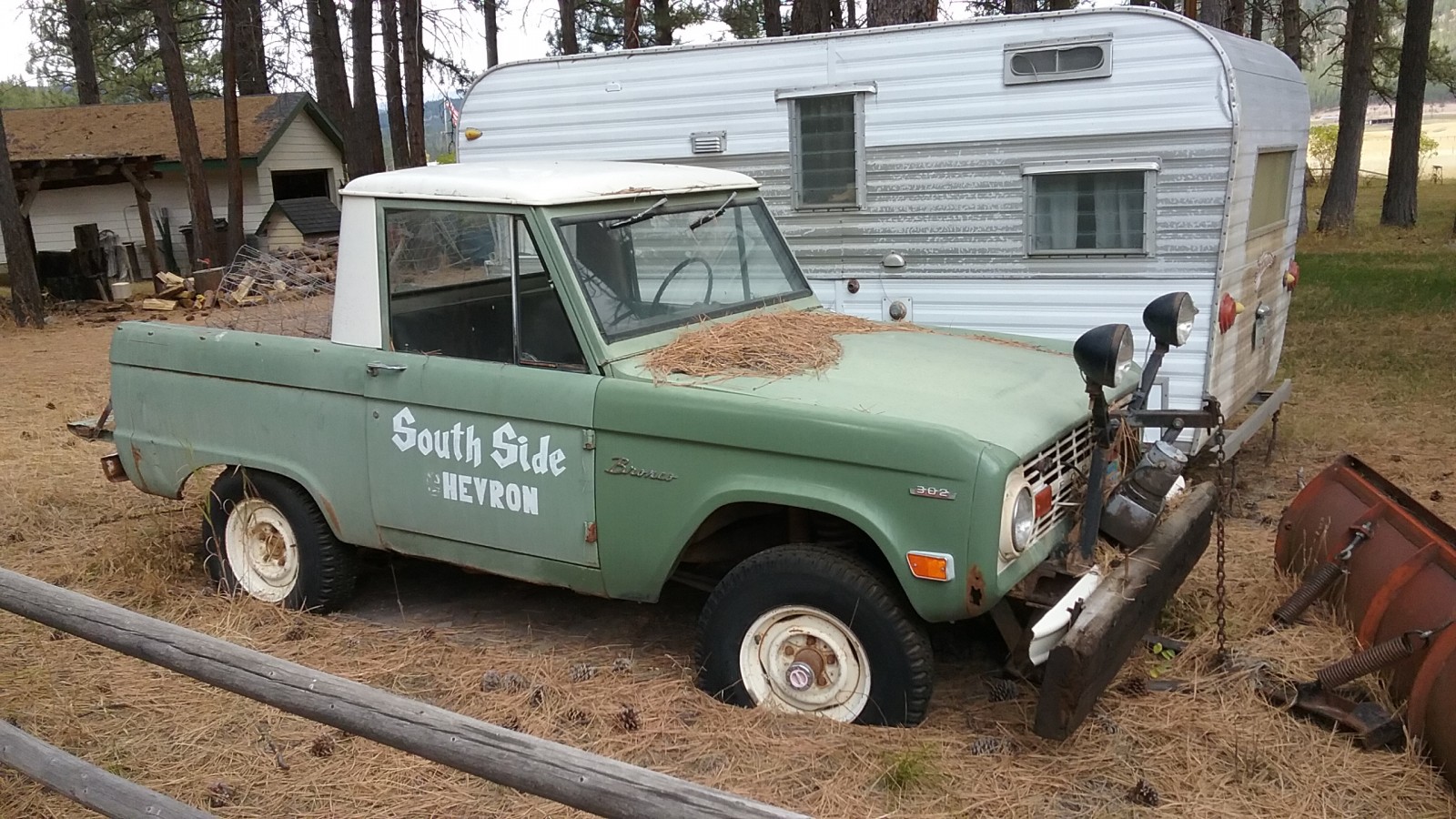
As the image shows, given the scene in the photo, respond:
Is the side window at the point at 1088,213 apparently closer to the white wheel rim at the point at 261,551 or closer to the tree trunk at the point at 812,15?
the white wheel rim at the point at 261,551

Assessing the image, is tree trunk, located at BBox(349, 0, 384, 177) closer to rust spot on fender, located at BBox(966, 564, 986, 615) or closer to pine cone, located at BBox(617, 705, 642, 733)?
pine cone, located at BBox(617, 705, 642, 733)

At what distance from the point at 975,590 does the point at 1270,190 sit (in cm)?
427

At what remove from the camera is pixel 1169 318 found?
3721 millimetres

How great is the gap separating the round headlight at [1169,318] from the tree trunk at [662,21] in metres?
16.4

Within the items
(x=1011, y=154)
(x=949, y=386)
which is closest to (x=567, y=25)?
(x=1011, y=154)

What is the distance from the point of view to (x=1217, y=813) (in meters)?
3.20

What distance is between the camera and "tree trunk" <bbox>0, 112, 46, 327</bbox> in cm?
1421

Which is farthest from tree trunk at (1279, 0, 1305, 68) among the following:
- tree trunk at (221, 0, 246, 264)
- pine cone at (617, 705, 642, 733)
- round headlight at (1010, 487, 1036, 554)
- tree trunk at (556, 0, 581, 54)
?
pine cone at (617, 705, 642, 733)

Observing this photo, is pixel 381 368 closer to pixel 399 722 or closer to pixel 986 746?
pixel 399 722

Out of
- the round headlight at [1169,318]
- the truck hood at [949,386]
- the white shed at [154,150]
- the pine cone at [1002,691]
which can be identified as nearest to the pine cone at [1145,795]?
the pine cone at [1002,691]

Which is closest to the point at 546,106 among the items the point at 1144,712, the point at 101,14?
the point at 1144,712

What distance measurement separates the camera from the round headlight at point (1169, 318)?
3.73 metres

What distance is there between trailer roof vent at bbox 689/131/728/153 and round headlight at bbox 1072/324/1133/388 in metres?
3.80

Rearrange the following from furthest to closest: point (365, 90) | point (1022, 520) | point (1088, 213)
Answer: point (365, 90) < point (1088, 213) < point (1022, 520)
